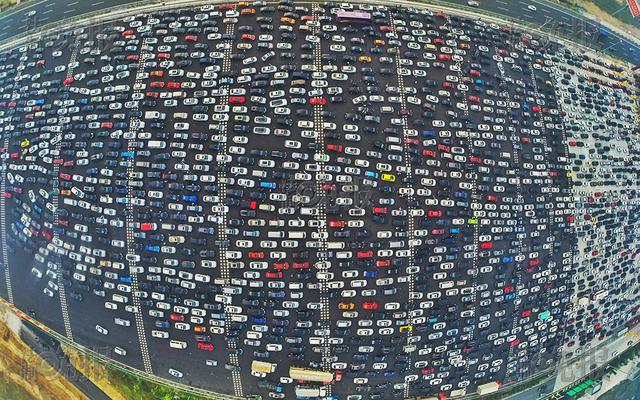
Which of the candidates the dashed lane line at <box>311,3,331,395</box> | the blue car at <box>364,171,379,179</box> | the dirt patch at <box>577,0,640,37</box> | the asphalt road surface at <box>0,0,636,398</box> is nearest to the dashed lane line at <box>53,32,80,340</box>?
the asphalt road surface at <box>0,0,636,398</box>

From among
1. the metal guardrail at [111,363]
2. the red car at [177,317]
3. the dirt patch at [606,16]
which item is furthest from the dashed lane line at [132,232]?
the dirt patch at [606,16]

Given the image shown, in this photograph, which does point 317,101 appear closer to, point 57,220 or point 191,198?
point 191,198

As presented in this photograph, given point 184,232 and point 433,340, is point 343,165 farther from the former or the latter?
point 433,340

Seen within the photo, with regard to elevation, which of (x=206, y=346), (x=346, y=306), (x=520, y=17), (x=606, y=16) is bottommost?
(x=206, y=346)

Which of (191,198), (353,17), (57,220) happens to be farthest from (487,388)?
(57,220)

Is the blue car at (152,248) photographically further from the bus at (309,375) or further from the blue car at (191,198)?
the bus at (309,375)

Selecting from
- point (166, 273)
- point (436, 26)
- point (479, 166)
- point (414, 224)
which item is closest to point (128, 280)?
point (166, 273)

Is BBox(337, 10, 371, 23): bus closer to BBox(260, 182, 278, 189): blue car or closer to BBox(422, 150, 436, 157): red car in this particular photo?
BBox(422, 150, 436, 157): red car
